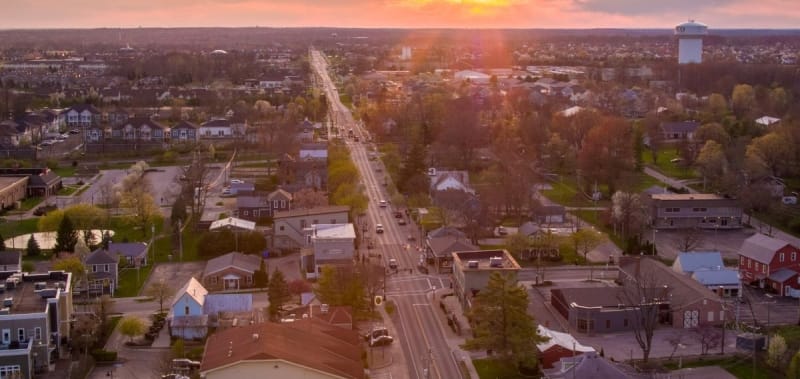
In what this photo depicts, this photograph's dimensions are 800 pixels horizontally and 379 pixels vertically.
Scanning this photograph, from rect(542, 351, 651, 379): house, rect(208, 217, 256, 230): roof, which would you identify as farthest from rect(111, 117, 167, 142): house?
rect(542, 351, 651, 379): house

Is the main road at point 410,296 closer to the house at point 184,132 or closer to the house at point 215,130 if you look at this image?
the house at point 215,130

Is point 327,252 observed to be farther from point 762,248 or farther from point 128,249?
point 762,248

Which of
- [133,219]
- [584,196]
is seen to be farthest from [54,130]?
[584,196]

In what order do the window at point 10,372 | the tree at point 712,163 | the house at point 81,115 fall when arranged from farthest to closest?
the house at point 81,115
the tree at point 712,163
the window at point 10,372

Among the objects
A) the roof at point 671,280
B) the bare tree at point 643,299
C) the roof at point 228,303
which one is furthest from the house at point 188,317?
the roof at point 671,280

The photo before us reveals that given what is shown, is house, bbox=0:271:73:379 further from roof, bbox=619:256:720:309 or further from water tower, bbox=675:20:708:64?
water tower, bbox=675:20:708:64

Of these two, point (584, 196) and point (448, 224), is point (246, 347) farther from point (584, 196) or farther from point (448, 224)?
point (584, 196)
